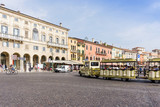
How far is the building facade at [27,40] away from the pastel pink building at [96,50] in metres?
Answer: 11.0

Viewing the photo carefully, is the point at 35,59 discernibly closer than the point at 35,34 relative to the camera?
No

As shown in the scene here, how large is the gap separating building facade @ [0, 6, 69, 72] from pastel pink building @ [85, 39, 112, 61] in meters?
11.0

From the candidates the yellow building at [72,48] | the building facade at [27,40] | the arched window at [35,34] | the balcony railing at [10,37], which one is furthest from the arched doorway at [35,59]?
the yellow building at [72,48]

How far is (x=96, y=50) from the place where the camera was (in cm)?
6869

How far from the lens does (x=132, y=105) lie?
6273 mm

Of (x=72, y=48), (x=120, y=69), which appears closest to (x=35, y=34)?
(x=72, y=48)

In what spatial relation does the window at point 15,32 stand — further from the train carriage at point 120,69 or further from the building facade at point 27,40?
the train carriage at point 120,69

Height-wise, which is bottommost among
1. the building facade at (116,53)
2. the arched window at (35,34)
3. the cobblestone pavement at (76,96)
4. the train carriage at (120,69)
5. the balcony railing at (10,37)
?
the cobblestone pavement at (76,96)

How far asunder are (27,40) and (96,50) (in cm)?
3289

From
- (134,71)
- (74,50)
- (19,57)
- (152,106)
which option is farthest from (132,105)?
(74,50)

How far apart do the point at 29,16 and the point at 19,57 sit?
11.4 metres

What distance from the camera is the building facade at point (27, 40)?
125 ft

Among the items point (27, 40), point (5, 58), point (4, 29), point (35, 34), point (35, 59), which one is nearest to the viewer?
point (4, 29)

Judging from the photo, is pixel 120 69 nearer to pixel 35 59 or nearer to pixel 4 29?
pixel 4 29
